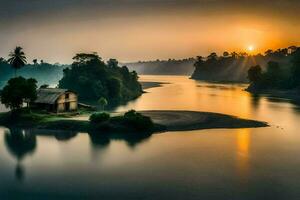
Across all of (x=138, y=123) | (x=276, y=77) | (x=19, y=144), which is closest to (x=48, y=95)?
(x=19, y=144)

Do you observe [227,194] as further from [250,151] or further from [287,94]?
[287,94]

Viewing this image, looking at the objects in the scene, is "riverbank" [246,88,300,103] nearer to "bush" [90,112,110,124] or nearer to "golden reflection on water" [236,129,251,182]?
"golden reflection on water" [236,129,251,182]

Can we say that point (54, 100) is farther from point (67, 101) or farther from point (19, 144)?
point (19, 144)

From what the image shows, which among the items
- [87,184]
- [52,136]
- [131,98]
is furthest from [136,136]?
[131,98]

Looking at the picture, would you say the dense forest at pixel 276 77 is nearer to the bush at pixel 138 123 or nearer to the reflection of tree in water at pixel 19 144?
the bush at pixel 138 123

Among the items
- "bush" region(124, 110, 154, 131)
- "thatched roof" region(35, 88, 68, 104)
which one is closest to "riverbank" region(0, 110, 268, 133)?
"bush" region(124, 110, 154, 131)

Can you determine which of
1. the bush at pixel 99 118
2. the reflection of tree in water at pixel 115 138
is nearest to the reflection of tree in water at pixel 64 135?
the reflection of tree in water at pixel 115 138
